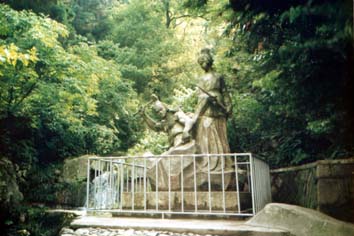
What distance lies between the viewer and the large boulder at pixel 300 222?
2.44m

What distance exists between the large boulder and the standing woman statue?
1.30 metres

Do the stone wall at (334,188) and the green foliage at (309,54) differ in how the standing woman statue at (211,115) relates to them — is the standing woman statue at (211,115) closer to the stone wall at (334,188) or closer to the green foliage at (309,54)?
the green foliage at (309,54)

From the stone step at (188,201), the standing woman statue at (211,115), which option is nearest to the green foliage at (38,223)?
the stone step at (188,201)

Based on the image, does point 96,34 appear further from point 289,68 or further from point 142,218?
point 289,68

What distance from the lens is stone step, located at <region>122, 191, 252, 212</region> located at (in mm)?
3570

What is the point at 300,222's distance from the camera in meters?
2.62

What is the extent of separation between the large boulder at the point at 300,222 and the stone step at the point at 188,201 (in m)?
0.62

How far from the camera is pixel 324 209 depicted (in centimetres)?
322

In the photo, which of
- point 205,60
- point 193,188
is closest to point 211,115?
point 205,60

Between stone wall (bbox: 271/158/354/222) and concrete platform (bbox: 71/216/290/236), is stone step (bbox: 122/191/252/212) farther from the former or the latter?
stone wall (bbox: 271/158/354/222)

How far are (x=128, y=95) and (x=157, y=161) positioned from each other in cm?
411

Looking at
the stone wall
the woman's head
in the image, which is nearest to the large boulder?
the stone wall

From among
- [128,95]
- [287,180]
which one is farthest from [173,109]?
[128,95]

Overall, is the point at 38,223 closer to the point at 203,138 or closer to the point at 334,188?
the point at 203,138
